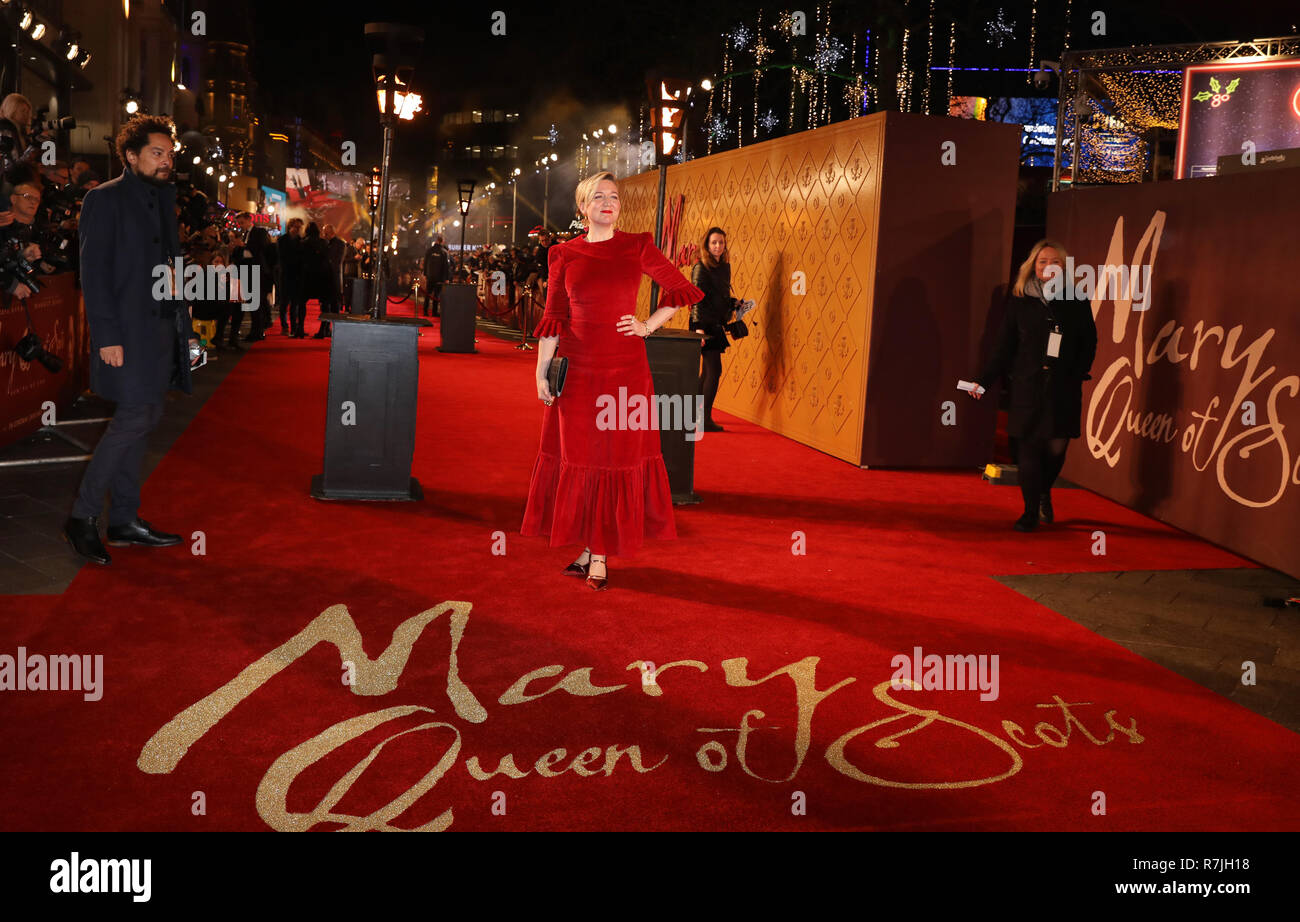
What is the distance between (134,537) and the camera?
5.69 m

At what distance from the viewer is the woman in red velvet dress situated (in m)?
5.10

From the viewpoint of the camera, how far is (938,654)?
4.70 metres

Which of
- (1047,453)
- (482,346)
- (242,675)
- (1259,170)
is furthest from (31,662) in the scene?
(482,346)

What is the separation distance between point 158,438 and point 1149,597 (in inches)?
277

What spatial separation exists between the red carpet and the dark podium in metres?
0.22


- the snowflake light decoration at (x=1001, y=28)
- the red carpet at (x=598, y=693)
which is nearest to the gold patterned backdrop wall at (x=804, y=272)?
the red carpet at (x=598, y=693)

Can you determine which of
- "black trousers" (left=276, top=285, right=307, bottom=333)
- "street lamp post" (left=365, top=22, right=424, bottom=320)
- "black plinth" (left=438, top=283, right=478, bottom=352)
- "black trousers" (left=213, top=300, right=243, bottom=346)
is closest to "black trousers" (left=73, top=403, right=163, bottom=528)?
"street lamp post" (left=365, top=22, right=424, bottom=320)

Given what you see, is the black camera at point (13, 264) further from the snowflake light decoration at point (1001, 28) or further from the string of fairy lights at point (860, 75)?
the snowflake light decoration at point (1001, 28)

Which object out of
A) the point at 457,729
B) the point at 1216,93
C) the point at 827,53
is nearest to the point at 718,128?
the point at 827,53

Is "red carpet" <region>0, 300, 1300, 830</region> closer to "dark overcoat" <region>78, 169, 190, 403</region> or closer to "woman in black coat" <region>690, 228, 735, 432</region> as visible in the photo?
"dark overcoat" <region>78, 169, 190, 403</region>

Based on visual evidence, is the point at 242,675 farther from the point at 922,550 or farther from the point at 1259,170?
the point at 1259,170

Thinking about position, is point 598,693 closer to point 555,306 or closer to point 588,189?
point 555,306

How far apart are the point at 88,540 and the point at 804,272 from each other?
6702mm

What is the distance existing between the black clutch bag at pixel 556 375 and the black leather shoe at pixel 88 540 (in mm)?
2250
